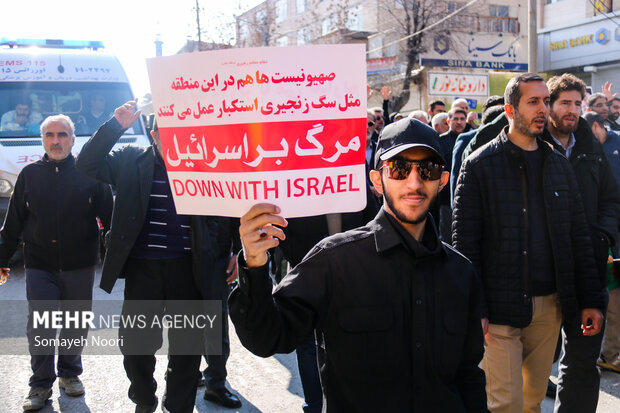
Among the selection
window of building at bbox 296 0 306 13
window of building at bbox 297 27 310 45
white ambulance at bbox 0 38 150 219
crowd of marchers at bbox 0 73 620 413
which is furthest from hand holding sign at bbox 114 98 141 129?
window of building at bbox 296 0 306 13

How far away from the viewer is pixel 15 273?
9781mm

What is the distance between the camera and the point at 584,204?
13.0 feet

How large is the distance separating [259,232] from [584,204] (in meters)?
2.70

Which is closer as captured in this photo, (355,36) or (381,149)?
(381,149)

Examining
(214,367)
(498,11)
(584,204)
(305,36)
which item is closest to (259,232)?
(584,204)

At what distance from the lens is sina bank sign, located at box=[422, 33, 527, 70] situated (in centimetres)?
2852

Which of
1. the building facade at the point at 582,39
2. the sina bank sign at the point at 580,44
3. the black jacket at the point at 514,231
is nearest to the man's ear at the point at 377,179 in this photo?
the black jacket at the point at 514,231

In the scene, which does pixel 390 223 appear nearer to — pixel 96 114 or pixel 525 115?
pixel 525 115

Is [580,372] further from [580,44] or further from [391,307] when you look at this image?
[580,44]

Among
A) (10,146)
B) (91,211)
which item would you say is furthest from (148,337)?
(10,146)

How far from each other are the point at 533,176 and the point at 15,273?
8479mm

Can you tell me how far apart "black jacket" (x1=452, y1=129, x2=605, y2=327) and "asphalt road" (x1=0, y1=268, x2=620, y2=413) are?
5.13 ft

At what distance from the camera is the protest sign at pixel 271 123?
209cm

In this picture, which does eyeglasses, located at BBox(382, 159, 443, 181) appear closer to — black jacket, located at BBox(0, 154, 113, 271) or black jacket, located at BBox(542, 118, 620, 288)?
black jacket, located at BBox(542, 118, 620, 288)
